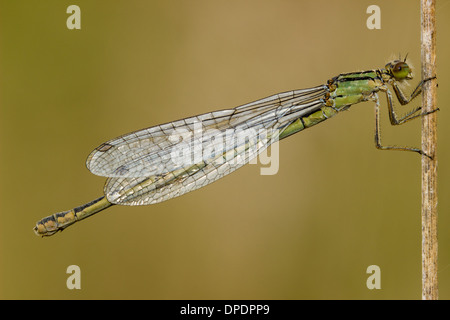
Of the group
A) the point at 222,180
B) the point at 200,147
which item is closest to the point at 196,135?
the point at 200,147

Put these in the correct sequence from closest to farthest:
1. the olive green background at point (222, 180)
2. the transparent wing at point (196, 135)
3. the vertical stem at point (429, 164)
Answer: the vertical stem at point (429, 164), the transparent wing at point (196, 135), the olive green background at point (222, 180)

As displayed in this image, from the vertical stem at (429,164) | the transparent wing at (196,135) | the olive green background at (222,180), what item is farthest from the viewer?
the olive green background at (222,180)

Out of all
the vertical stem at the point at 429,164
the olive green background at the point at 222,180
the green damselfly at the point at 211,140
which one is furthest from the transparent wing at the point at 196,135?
the olive green background at the point at 222,180

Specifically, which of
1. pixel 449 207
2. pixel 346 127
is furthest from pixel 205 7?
pixel 449 207

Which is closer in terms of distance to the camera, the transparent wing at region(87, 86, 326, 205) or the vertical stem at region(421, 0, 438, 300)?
the vertical stem at region(421, 0, 438, 300)

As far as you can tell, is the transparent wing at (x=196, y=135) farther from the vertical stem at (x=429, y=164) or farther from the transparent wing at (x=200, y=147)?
the vertical stem at (x=429, y=164)

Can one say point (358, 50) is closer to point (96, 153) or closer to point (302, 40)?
point (302, 40)

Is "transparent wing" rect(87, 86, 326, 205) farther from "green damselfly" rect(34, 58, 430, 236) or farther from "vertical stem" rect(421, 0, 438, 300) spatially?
"vertical stem" rect(421, 0, 438, 300)

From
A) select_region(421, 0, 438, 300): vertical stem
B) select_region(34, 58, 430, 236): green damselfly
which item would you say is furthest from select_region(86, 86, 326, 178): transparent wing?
select_region(421, 0, 438, 300): vertical stem

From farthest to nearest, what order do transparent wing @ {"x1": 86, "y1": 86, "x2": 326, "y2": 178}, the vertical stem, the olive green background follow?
the olive green background, transparent wing @ {"x1": 86, "y1": 86, "x2": 326, "y2": 178}, the vertical stem
